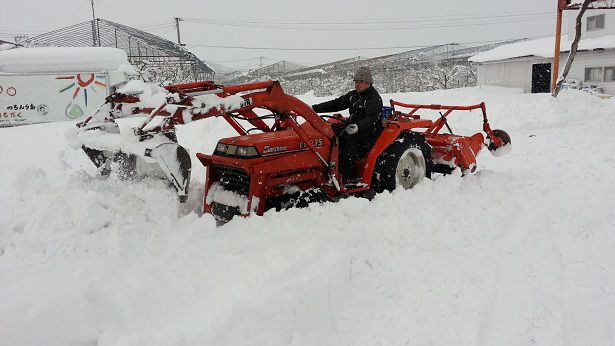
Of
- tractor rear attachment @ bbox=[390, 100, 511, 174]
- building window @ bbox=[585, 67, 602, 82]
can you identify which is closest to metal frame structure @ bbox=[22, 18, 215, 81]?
tractor rear attachment @ bbox=[390, 100, 511, 174]

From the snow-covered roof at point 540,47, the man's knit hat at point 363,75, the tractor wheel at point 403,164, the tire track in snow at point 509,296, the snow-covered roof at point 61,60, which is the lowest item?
the tire track in snow at point 509,296

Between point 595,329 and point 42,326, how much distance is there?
11.3 feet

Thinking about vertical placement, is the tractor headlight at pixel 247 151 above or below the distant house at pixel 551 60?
below

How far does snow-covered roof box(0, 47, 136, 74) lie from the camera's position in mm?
16047

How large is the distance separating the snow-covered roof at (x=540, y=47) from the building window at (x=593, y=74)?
1.44 m

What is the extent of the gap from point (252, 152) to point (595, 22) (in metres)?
29.0

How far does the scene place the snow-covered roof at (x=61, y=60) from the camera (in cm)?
1605

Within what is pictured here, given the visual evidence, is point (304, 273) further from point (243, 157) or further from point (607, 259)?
point (607, 259)

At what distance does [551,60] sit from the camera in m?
27.8

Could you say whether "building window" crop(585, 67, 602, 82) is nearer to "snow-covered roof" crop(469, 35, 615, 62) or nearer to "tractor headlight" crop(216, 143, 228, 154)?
"snow-covered roof" crop(469, 35, 615, 62)

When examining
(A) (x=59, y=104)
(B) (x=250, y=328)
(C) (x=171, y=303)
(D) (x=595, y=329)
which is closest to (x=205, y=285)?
(C) (x=171, y=303)

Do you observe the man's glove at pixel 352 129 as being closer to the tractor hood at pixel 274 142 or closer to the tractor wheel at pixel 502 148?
the tractor hood at pixel 274 142

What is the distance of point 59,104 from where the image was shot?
54.2ft

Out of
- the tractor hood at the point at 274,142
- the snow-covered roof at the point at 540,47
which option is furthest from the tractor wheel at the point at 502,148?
the snow-covered roof at the point at 540,47
